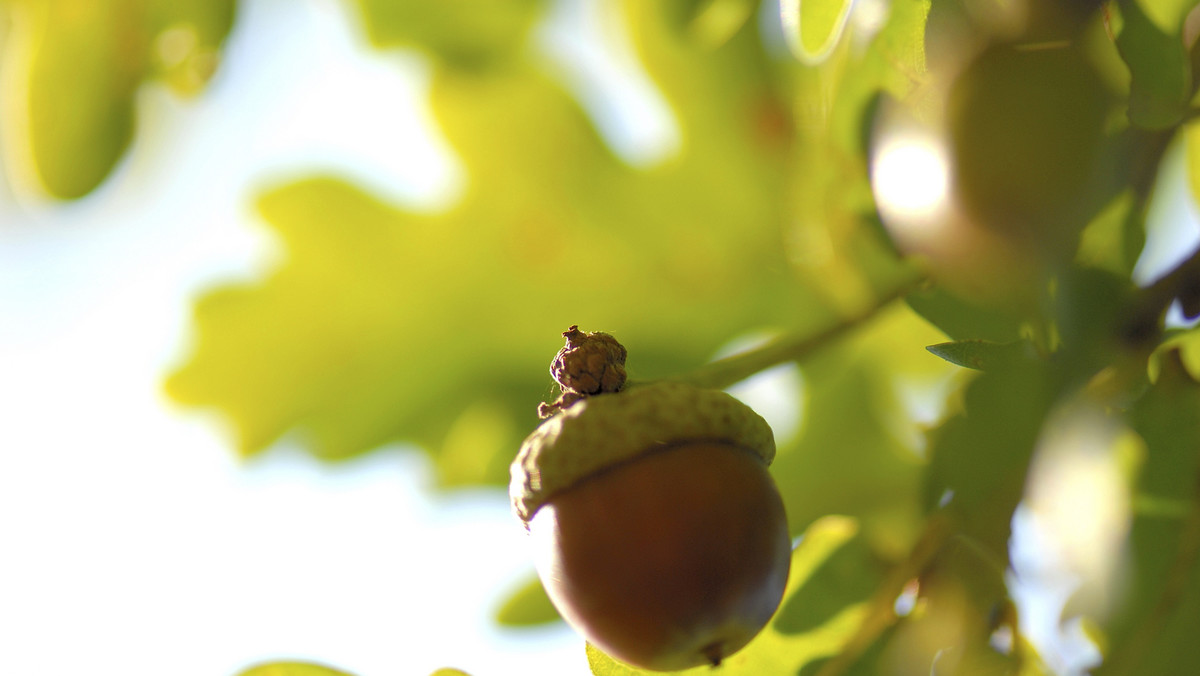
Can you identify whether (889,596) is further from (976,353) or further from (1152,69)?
(1152,69)

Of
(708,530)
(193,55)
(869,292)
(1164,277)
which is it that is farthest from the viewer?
(193,55)

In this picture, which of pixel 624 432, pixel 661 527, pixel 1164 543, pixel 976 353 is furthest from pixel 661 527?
pixel 1164 543

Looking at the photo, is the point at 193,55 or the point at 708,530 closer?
the point at 708,530

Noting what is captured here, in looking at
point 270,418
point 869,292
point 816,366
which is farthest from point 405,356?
point 869,292

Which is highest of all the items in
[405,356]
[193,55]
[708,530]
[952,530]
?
[193,55]

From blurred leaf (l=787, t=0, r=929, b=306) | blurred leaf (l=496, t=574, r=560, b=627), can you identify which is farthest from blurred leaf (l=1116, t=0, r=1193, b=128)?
blurred leaf (l=496, t=574, r=560, b=627)

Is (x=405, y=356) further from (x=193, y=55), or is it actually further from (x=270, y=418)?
(x=193, y=55)

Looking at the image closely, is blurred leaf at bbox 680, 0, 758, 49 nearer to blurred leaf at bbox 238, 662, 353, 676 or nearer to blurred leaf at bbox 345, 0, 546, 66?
blurred leaf at bbox 345, 0, 546, 66
